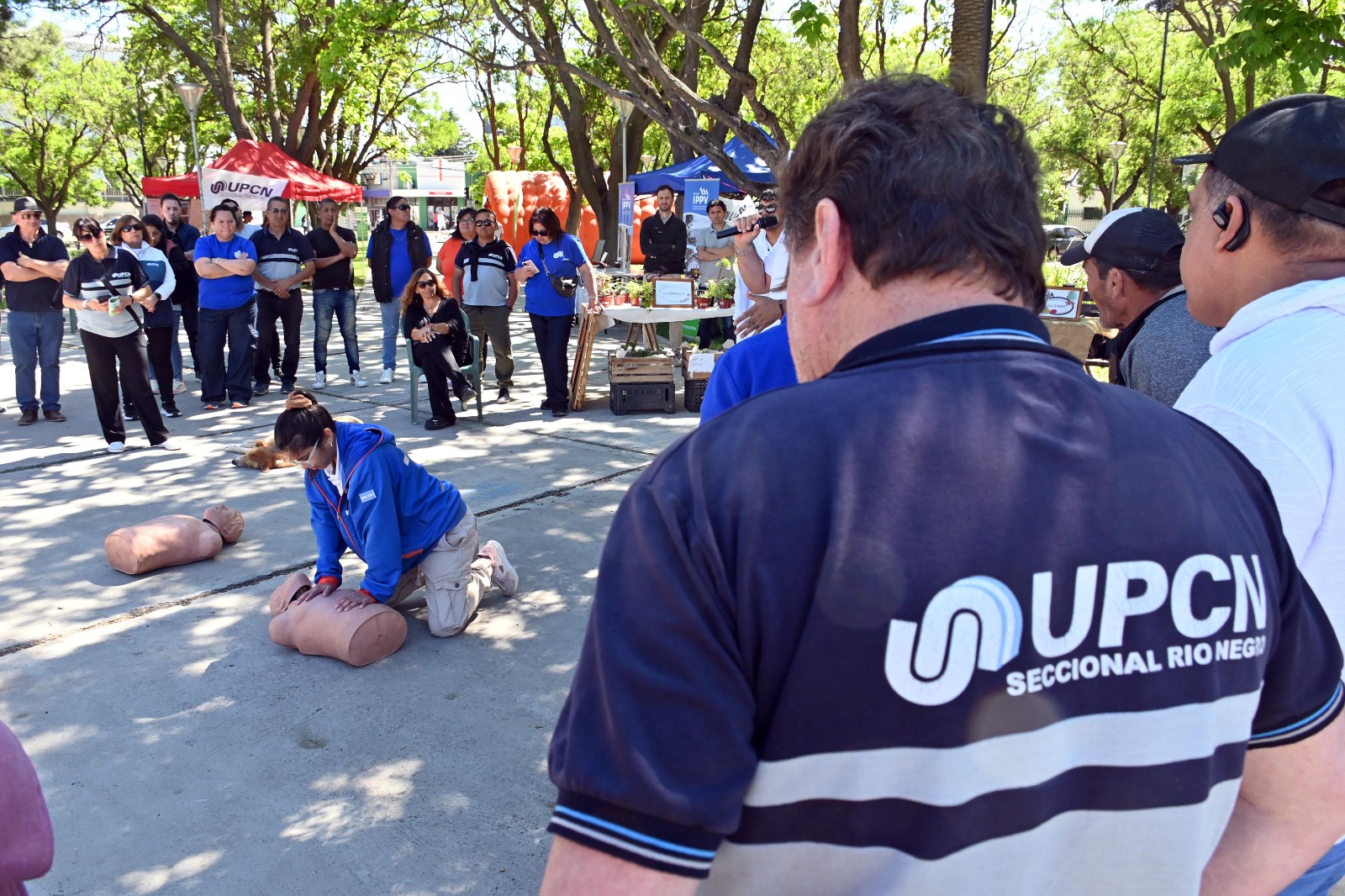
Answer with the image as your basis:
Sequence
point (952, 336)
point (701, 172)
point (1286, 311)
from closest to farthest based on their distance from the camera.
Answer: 1. point (952, 336)
2. point (1286, 311)
3. point (701, 172)

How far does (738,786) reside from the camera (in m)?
0.79

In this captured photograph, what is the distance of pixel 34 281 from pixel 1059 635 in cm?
920

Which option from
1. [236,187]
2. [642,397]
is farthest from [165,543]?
[236,187]

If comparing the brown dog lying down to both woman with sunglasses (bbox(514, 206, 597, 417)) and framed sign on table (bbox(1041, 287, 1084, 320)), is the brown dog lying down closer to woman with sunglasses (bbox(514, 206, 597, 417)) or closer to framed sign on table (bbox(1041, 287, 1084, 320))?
woman with sunglasses (bbox(514, 206, 597, 417))

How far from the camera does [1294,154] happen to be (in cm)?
144

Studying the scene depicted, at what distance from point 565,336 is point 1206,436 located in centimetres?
810

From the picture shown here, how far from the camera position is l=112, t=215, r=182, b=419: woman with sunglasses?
310 inches

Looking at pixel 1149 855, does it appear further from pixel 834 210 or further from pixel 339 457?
pixel 339 457

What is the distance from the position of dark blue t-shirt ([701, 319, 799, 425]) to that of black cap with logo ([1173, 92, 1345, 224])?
3.83ft

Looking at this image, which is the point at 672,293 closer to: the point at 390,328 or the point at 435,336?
the point at 435,336

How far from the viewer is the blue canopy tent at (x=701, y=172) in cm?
1478

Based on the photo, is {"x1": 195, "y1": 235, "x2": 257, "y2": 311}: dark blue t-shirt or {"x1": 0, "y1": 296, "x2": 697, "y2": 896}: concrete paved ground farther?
{"x1": 195, "y1": 235, "x2": 257, "y2": 311}: dark blue t-shirt

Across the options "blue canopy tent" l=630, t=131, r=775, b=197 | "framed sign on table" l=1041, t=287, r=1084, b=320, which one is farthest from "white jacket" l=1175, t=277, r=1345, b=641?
"blue canopy tent" l=630, t=131, r=775, b=197

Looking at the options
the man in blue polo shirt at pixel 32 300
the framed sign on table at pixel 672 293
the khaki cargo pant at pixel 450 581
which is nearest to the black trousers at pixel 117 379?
the man in blue polo shirt at pixel 32 300
